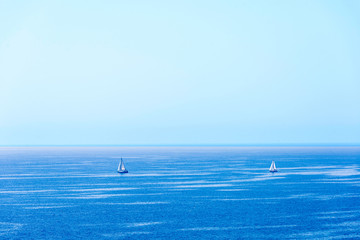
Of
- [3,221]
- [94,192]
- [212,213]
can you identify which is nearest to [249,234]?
[212,213]

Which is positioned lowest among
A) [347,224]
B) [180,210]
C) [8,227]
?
[8,227]

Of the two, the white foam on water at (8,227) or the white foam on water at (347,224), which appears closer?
the white foam on water at (8,227)

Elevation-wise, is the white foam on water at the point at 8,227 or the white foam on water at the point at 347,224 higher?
the white foam on water at the point at 347,224

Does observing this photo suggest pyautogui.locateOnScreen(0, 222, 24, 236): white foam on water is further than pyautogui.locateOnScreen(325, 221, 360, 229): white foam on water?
No

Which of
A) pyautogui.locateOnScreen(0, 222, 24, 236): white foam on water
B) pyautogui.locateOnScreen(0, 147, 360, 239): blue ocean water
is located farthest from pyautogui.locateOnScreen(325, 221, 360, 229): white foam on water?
pyautogui.locateOnScreen(0, 222, 24, 236): white foam on water

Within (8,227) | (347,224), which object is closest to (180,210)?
(347,224)

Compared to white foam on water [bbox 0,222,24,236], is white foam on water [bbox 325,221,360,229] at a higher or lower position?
higher

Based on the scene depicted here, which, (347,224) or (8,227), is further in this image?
(347,224)

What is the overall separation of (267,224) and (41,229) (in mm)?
27278

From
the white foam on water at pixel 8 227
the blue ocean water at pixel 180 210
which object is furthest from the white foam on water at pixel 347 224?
the white foam on water at pixel 8 227

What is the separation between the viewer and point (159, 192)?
83438 millimetres

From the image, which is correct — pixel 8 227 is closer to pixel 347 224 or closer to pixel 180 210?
pixel 180 210

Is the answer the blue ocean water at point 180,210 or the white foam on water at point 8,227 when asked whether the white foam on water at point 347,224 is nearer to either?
the blue ocean water at point 180,210

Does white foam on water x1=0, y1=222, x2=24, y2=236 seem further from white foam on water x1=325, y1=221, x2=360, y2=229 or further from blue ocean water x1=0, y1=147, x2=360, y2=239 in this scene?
white foam on water x1=325, y1=221, x2=360, y2=229
